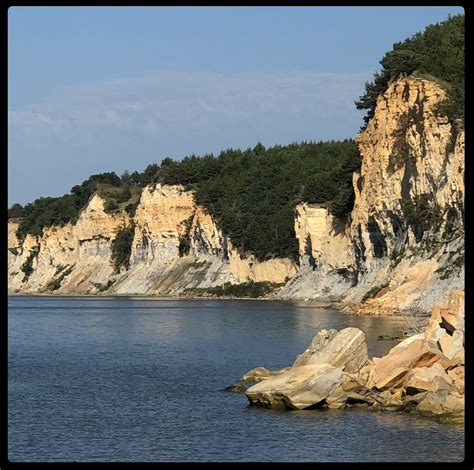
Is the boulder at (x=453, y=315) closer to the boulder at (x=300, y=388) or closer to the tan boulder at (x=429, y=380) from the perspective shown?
the tan boulder at (x=429, y=380)

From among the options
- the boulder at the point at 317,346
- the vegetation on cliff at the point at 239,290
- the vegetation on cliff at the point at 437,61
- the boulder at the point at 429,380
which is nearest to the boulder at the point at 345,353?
the boulder at the point at 317,346

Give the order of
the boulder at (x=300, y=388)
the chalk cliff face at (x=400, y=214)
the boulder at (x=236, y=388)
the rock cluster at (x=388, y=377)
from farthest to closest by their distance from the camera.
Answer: the chalk cliff face at (x=400, y=214) → the boulder at (x=236, y=388) → the boulder at (x=300, y=388) → the rock cluster at (x=388, y=377)

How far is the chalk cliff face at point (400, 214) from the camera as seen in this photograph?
57188 mm

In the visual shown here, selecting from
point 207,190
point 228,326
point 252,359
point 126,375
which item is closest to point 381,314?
point 228,326

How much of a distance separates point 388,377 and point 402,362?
55 cm

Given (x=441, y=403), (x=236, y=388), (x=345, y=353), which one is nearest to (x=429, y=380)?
(x=441, y=403)

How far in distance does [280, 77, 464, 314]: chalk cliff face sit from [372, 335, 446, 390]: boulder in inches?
910

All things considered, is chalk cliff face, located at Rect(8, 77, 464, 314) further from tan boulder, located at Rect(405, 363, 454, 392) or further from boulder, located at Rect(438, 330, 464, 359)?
tan boulder, located at Rect(405, 363, 454, 392)

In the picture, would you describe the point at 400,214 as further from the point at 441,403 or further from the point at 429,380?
the point at 441,403

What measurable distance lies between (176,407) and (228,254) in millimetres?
87039

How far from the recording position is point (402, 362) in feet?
84.1

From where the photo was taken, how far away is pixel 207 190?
122188 millimetres

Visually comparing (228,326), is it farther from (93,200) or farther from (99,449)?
(93,200)

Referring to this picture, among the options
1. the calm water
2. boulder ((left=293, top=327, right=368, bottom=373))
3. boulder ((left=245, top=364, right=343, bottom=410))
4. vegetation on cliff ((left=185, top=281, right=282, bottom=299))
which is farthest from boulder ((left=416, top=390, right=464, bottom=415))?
vegetation on cliff ((left=185, top=281, right=282, bottom=299))
